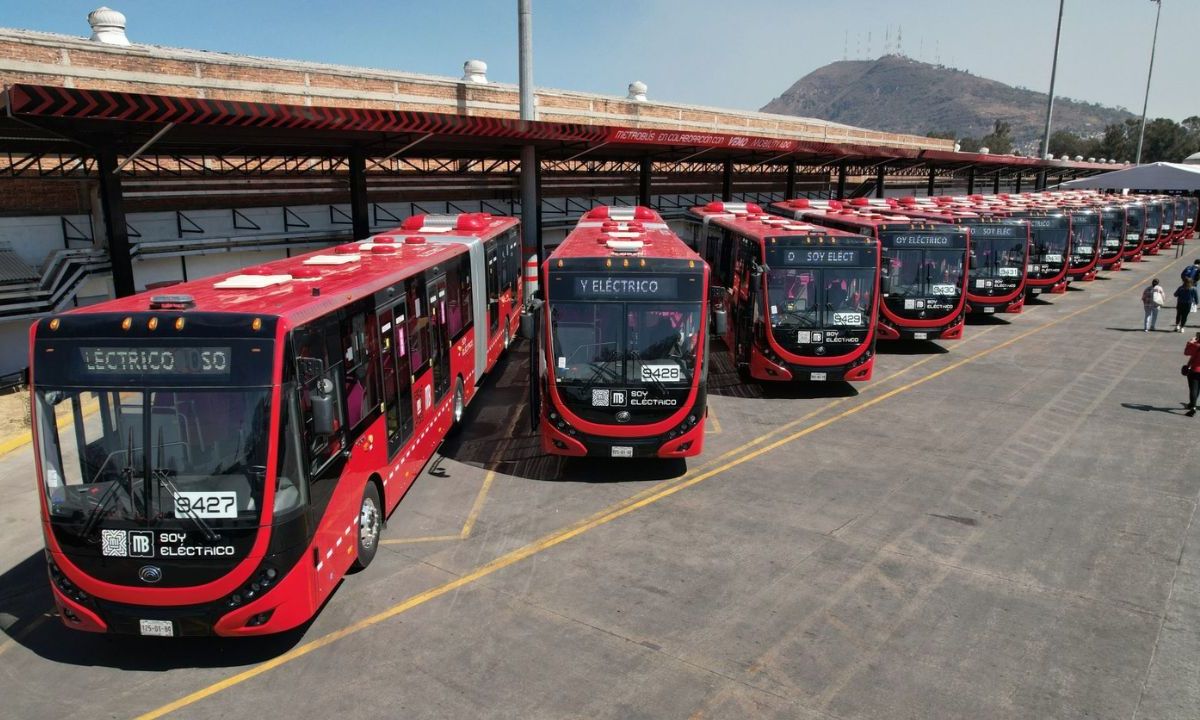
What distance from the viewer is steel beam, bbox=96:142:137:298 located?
13922 millimetres

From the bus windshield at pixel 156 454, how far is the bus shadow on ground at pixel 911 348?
16.6 m

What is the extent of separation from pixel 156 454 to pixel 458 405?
282 inches

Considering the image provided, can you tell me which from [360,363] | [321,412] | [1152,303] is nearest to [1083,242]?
[1152,303]

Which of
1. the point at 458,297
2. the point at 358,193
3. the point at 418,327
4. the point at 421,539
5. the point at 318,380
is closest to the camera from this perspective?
the point at 318,380

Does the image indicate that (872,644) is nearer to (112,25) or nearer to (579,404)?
(579,404)

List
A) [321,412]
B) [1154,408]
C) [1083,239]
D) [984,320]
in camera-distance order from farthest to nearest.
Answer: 1. [1083,239]
2. [984,320]
3. [1154,408]
4. [321,412]

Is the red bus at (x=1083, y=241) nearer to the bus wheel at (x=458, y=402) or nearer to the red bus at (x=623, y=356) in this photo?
the red bus at (x=623, y=356)

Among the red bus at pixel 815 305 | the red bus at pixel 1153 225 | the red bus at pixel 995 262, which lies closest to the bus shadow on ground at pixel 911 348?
the red bus at pixel 995 262

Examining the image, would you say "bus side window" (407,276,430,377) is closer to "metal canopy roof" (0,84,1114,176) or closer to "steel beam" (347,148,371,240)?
"metal canopy roof" (0,84,1114,176)

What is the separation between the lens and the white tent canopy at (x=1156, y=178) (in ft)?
192

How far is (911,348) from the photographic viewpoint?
20.0 m

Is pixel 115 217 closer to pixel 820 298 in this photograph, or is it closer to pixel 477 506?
pixel 477 506

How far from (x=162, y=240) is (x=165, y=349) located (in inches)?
613

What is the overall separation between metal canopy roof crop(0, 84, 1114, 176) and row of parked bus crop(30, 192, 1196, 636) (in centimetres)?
255
